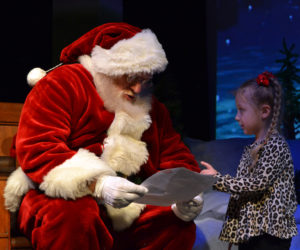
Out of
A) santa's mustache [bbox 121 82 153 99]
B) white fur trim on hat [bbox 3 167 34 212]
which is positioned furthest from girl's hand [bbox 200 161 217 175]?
white fur trim on hat [bbox 3 167 34 212]

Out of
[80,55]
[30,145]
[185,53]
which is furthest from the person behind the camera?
[185,53]

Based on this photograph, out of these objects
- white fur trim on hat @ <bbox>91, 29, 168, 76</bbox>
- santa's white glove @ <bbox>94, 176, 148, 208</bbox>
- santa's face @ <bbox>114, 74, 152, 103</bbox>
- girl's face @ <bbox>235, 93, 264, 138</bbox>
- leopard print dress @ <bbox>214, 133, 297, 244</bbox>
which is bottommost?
leopard print dress @ <bbox>214, 133, 297, 244</bbox>

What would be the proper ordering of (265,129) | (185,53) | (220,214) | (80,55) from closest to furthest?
(80,55)
(265,129)
(220,214)
(185,53)

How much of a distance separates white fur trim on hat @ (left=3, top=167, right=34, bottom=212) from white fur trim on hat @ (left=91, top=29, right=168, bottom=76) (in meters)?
0.53

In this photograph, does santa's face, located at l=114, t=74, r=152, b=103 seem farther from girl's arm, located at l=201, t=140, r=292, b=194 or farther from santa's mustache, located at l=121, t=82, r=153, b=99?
girl's arm, located at l=201, t=140, r=292, b=194

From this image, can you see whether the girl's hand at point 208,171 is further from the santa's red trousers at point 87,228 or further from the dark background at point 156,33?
the dark background at point 156,33

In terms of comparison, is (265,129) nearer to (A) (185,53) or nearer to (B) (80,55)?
(B) (80,55)

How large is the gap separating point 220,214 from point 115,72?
4.19 ft

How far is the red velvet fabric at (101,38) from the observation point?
1977 mm

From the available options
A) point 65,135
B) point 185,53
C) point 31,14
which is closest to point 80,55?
point 65,135

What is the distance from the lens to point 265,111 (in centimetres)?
226

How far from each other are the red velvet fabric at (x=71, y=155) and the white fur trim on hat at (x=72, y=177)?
27 mm

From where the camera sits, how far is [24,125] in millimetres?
1750

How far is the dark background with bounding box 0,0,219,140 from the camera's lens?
9.64 ft
